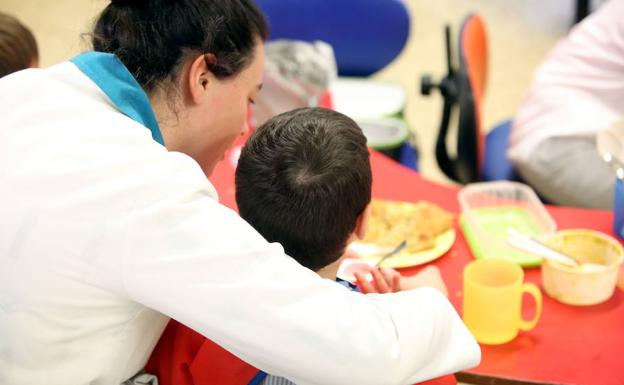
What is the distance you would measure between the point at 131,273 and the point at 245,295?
13 cm

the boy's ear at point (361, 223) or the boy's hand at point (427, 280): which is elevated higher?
the boy's ear at point (361, 223)

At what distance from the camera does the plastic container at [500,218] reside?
136cm

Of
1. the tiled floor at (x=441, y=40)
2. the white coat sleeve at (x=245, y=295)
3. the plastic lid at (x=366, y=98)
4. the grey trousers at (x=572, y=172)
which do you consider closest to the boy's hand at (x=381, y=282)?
the white coat sleeve at (x=245, y=295)

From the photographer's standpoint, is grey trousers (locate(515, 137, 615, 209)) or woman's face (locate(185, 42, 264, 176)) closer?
woman's face (locate(185, 42, 264, 176))

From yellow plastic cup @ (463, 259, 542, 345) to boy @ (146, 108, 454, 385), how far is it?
0.25 m

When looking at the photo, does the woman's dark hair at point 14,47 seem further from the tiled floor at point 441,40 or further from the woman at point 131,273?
the tiled floor at point 441,40

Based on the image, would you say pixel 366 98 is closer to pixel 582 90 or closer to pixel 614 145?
pixel 582 90

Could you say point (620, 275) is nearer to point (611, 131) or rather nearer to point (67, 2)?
point (611, 131)

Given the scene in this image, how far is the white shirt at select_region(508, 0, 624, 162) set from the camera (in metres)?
2.02

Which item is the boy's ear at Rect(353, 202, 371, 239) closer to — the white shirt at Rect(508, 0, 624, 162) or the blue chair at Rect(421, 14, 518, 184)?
the blue chair at Rect(421, 14, 518, 184)

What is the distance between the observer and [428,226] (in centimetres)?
141

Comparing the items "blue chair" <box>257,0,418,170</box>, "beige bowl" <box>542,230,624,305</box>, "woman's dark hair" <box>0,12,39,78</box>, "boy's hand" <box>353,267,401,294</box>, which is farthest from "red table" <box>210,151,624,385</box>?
"blue chair" <box>257,0,418,170</box>

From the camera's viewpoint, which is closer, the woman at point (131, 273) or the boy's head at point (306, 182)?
the woman at point (131, 273)

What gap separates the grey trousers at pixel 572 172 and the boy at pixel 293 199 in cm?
115
